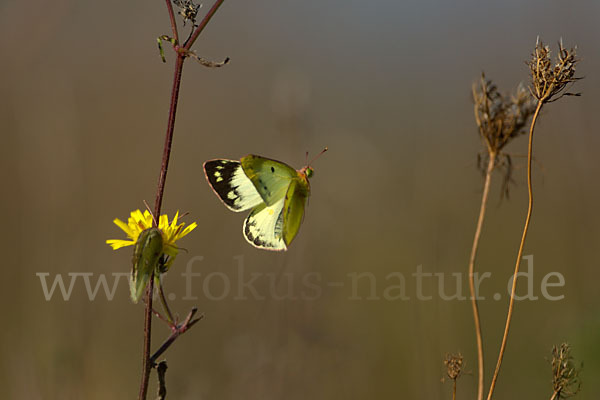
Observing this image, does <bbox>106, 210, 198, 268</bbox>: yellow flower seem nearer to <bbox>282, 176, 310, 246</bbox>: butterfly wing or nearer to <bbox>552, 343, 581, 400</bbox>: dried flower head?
<bbox>282, 176, 310, 246</bbox>: butterfly wing

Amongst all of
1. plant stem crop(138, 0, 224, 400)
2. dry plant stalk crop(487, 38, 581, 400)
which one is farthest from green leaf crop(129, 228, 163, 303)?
dry plant stalk crop(487, 38, 581, 400)

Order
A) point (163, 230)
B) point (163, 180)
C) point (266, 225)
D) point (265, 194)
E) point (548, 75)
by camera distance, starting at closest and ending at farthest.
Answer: point (163, 180) < point (163, 230) < point (548, 75) < point (265, 194) < point (266, 225)

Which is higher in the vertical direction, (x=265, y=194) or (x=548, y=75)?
(x=548, y=75)

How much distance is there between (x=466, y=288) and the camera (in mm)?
4742

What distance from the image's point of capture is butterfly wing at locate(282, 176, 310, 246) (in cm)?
192

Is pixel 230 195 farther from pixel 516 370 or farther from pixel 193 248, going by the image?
pixel 193 248

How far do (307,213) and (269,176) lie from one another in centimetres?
297

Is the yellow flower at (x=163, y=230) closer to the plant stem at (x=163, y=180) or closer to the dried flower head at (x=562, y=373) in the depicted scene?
the plant stem at (x=163, y=180)

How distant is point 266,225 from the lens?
205 cm

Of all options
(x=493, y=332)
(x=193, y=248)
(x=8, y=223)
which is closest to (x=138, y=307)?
(x=193, y=248)

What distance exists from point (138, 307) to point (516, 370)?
2.95 meters

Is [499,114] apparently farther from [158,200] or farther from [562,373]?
[158,200]

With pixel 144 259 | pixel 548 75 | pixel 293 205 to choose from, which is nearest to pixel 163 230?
pixel 144 259

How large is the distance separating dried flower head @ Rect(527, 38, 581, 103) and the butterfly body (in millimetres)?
770
